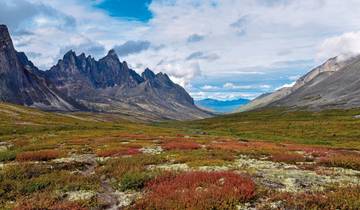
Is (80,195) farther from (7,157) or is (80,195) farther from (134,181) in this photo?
(7,157)

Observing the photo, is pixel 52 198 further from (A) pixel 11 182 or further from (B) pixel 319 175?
(B) pixel 319 175

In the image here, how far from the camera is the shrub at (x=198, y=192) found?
55.6 feet

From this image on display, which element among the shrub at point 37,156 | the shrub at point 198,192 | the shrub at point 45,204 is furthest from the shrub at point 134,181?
the shrub at point 37,156

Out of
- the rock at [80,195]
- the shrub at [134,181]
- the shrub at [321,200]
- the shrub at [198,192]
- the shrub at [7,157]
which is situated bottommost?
the shrub at [7,157]

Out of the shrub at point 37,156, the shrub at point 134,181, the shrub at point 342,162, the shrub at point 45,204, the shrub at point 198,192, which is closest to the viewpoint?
the shrub at point 198,192

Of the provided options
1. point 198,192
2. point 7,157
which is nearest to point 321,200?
point 198,192

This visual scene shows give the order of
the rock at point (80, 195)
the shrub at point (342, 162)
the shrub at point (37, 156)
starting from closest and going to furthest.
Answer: the rock at point (80, 195)
the shrub at point (342, 162)
the shrub at point (37, 156)

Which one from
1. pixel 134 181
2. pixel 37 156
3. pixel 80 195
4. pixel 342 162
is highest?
pixel 342 162

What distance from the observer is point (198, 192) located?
18.5m

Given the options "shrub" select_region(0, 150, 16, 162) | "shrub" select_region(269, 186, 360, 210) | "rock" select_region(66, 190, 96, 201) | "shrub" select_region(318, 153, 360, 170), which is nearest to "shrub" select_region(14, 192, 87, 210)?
"rock" select_region(66, 190, 96, 201)

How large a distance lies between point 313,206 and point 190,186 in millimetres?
6299

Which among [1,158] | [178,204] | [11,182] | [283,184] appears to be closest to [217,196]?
[178,204]

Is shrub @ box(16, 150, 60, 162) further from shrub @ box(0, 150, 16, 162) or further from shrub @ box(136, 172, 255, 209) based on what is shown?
shrub @ box(136, 172, 255, 209)

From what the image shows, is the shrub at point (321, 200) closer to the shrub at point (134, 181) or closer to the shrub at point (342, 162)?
the shrub at point (134, 181)
